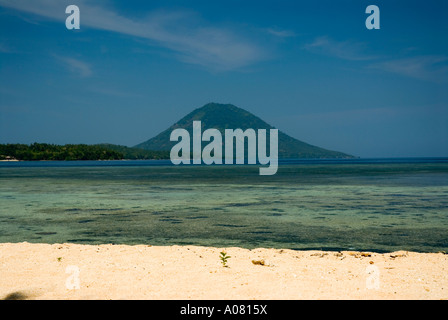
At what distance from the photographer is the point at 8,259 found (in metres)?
13.1

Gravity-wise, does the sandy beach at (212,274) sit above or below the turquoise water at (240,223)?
above

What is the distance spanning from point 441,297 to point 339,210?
1912 cm

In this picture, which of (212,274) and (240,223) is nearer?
(212,274)

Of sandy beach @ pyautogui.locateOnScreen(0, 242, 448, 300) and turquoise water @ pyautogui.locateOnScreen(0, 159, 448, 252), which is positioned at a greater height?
sandy beach @ pyautogui.locateOnScreen(0, 242, 448, 300)

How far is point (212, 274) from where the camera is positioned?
11.1m

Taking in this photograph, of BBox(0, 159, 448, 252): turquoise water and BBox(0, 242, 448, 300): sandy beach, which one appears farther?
BBox(0, 159, 448, 252): turquoise water

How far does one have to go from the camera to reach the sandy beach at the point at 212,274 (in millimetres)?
9328

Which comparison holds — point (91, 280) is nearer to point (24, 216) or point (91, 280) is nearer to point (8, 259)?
point (8, 259)

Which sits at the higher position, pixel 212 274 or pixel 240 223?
pixel 212 274

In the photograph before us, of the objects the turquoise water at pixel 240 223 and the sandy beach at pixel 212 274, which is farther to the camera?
the turquoise water at pixel 240 223

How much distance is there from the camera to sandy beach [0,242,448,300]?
30.6 ft
